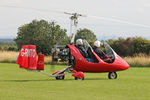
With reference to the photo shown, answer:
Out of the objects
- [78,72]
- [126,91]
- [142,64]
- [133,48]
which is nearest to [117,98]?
[126,91]

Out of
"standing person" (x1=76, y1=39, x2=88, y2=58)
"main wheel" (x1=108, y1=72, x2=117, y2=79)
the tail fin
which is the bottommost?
"main wheel" (x1=108, y1=72, x2=117, y2=79)

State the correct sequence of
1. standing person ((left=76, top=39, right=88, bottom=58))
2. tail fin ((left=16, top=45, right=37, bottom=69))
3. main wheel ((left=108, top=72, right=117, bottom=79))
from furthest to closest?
1. main wheel ((left=108, top=72, right=117, bottom=79))
2. standing person ((left=76, top=39, right=88, bottom=58))
3. tail fin ((left=16, top=45, right=37, bottom=69))

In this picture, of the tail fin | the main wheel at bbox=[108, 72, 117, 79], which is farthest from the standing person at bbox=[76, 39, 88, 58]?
the tail fin

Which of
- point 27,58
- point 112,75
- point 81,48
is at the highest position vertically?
point 81,48

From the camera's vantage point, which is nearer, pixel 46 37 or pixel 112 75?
pixel 112 75

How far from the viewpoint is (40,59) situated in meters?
15.8

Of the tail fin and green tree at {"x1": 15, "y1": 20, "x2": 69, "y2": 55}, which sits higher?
green tree at {"x1": 15, "y1": 20, "x2": 69, "y2": 55}

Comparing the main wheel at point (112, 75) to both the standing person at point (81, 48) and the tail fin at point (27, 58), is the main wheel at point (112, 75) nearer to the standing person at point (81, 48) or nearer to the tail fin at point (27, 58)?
the standing person at point (81, 48)

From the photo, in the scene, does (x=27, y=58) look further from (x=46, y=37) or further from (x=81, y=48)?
(x=46, y=37)

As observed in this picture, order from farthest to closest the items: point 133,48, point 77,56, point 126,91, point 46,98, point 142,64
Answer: point 133,48
point 142,64
point 77,56
point 126,91
point 46,98

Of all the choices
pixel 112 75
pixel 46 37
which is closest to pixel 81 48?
pixel 112 75

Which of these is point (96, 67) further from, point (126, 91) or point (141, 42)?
point (141, 42)

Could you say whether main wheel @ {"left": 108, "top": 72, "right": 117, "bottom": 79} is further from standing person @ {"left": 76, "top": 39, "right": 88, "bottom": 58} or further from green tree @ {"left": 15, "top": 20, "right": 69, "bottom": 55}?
green tree @ {"left": 15, "top": 20, "right": 69, "bottom": 55}

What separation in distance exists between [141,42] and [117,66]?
2072cm
